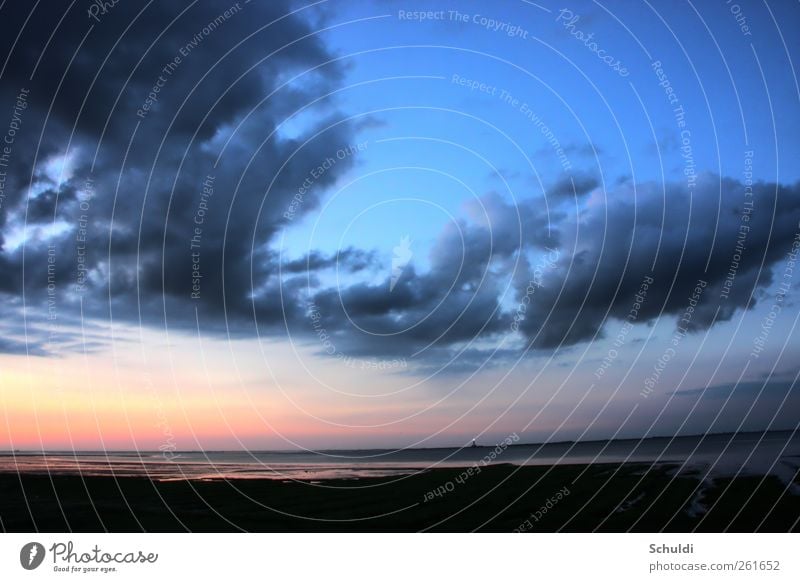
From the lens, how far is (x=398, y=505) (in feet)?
80.6

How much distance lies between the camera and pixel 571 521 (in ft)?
73.7

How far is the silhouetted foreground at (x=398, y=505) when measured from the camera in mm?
21891

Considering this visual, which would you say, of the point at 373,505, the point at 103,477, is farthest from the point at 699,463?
the point at 103,477
